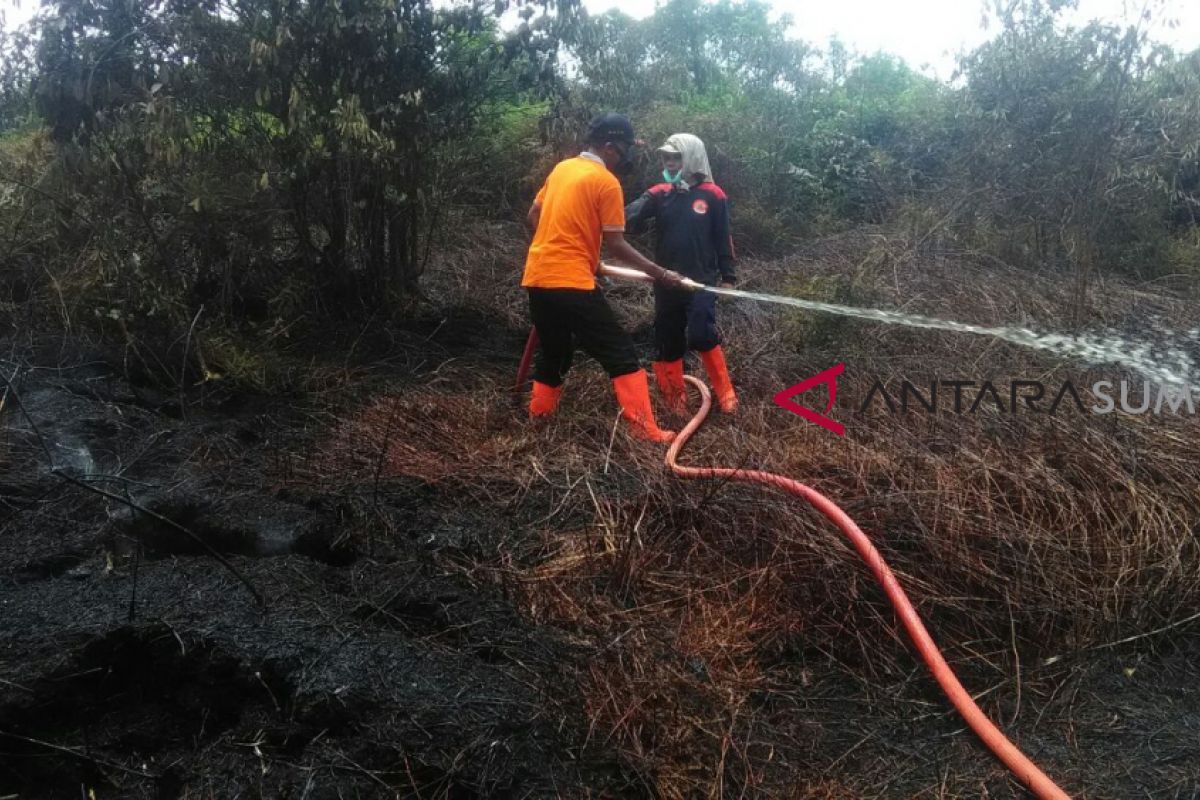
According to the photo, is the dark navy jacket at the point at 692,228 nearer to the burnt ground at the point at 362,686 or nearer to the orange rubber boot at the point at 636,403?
the orange rubber boot at the point at 636,403

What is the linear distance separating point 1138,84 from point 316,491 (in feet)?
22.3

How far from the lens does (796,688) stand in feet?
8.88

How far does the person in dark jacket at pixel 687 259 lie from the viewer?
15.7 ft

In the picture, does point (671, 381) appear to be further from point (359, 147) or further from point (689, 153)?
point (359, 147)

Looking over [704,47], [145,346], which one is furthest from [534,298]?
[704,47]

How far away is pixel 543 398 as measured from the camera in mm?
4477

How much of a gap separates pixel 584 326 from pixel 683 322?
2.54ft

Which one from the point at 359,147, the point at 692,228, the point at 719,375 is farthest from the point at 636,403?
the point at 359,147

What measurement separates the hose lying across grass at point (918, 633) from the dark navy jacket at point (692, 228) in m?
1.53

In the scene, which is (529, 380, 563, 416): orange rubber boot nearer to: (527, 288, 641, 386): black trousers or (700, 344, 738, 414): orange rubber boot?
(527, 288, 641, 386): black trousers

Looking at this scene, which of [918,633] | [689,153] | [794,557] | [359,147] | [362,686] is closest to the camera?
[362,686]

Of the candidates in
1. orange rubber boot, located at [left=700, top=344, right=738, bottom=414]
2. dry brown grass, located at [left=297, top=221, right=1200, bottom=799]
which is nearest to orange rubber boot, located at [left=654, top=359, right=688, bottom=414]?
orange rubber boot, located at [left=700, top=344, right=738, bottom=414]

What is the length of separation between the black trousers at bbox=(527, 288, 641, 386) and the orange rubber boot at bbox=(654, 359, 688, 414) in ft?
2.00

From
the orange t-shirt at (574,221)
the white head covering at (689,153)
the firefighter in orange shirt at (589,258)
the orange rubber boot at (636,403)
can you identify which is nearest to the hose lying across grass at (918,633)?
the orange rubber boot at (636,403)
